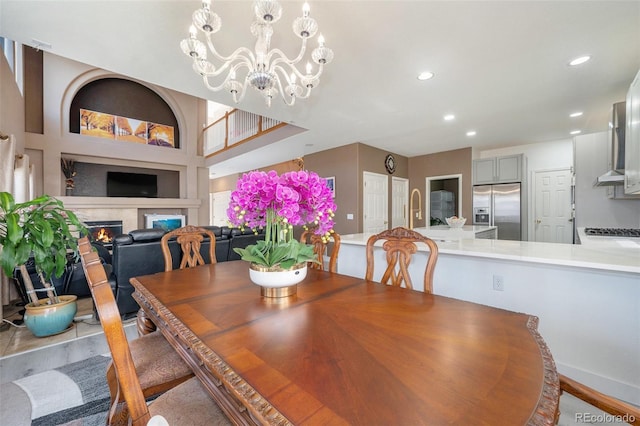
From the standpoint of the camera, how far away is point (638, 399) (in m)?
1.53

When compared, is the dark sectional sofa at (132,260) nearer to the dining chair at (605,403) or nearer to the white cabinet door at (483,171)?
the dining chair at (605,403)

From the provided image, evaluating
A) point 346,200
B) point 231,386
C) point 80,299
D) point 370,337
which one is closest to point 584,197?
point 346,200

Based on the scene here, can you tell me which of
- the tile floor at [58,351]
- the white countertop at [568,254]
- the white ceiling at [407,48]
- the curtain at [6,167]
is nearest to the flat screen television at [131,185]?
the curtain at [6,167]

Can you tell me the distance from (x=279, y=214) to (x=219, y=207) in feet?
32.6

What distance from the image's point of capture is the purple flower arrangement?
1.15 meters

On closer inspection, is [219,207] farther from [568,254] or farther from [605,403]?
[605,403]

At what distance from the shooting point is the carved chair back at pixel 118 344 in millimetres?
675

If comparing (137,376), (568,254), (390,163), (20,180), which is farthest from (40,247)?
(390,163)

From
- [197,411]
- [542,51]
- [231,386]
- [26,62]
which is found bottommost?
[197,411]

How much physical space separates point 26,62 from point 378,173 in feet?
23.6

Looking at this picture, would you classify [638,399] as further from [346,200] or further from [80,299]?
[80,299]

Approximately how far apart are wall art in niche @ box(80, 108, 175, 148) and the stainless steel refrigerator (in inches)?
296

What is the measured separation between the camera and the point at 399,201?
6.50m

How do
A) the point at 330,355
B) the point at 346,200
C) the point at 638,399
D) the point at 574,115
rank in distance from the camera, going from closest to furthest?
the point at 330,355 < the point at 638,399 < the point at 574,115 < the point at 346,200
